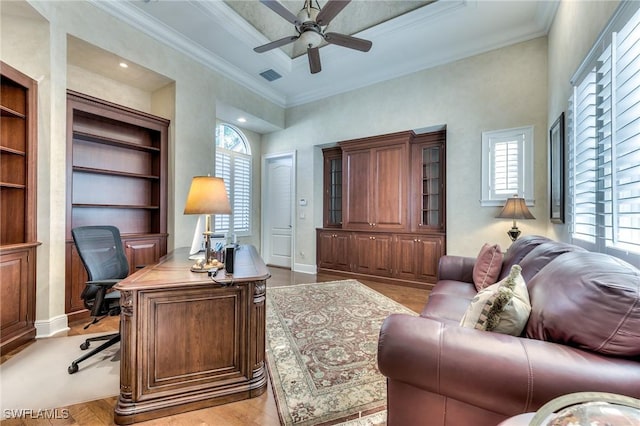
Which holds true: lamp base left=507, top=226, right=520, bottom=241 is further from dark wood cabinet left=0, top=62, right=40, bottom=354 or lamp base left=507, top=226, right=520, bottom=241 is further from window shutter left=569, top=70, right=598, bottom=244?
dark wood cabinet left=0, top=62, right=40, bottom=354

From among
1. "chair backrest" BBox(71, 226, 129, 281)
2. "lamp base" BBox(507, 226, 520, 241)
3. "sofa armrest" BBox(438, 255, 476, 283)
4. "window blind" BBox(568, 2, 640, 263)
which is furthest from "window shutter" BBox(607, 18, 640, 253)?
"chair backrest" BBox(71, 226, 129, 281)

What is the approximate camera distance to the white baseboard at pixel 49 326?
8.45ft

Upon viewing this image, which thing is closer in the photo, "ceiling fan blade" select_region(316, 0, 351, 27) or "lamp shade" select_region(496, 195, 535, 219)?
"ceiling fan blade" select_region(316, 0, 351, 27)

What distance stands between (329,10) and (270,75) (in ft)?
8.09

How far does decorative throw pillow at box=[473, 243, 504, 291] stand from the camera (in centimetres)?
225

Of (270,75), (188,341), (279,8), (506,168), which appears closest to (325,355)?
(188,341)

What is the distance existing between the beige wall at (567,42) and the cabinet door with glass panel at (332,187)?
125 inches

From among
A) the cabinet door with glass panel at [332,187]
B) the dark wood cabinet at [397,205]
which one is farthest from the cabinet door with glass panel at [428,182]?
the cabinet door with glass panel at [332,187]

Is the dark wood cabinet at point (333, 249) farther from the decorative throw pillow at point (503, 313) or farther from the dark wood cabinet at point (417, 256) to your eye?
the decorative throw pillow at point (503, 313)

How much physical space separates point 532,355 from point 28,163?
393 cm

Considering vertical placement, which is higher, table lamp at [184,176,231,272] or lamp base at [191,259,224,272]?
table lamp at [184,176,231,272]

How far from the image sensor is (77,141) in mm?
3238

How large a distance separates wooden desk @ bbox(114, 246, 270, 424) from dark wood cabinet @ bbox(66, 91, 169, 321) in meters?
1.93

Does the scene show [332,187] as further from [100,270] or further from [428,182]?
[100,270]
